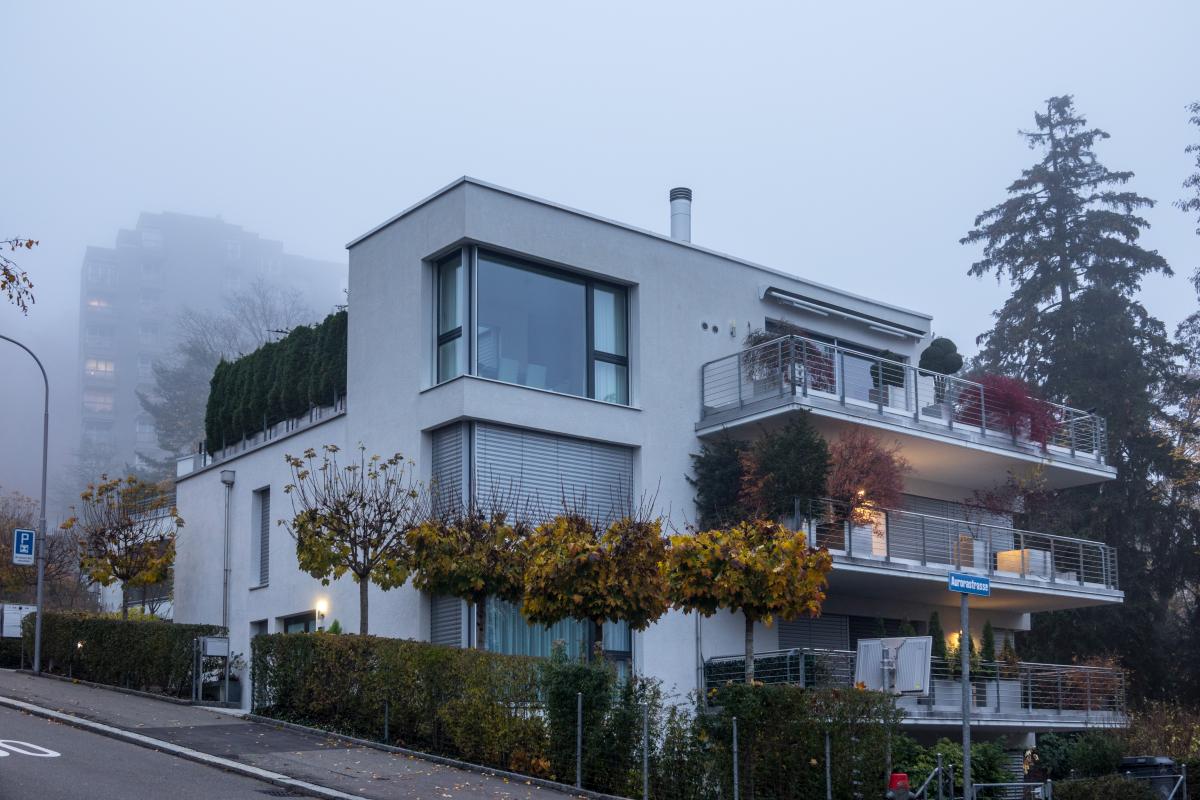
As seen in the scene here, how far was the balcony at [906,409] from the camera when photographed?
2581 centimetres

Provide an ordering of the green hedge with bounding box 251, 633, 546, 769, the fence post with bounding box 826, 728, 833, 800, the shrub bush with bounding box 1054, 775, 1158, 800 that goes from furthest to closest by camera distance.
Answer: the shrub bush with bounding box 1054, 775, 1158, 800 → the green hedge with bounding box 251, 633, 546, 769 → the fence post with bounding box 826, 728, 833, 800

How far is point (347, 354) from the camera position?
2644 centimetres

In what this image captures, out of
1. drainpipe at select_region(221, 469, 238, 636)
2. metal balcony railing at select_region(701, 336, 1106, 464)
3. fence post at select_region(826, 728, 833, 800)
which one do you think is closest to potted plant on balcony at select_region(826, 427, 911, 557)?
metal balcony railing at select_region(701, 336, 1106, 464)

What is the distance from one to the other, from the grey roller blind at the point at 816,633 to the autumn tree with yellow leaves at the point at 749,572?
24.2 ft

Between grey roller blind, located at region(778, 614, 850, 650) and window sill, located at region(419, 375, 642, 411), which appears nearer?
window sill, located at region(419, 375, 642, 411)

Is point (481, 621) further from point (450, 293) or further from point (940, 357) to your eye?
point (940, 357)

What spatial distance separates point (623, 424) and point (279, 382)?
7932mm

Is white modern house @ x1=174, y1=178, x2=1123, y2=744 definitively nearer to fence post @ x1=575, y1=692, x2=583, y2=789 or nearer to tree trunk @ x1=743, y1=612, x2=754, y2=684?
tree trunk @ x1=743, y1=612, x2=754, y2=684

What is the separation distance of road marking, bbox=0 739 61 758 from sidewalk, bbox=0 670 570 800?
1.92 meters

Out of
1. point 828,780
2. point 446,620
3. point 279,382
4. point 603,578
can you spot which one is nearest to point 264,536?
point 279,382

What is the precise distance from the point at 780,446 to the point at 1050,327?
25374 mm

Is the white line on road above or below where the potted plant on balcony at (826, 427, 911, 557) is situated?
below

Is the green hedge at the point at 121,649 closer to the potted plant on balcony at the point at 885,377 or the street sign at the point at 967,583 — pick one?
the potted plant on balcony at the point at 885,377

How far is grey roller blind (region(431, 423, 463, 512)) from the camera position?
2303cm
